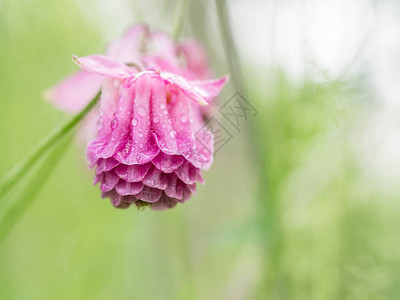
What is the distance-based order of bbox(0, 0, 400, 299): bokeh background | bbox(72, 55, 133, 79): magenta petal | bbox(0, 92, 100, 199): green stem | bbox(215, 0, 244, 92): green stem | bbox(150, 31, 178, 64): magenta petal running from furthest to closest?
bbox(0, 0, 400, 299): bokeh background
bbox(150, 31, 178, 64): magenta petal
bbox(215, 0, 244, 92): green stem
bbox(72, 55, 133, 79): magenta petal
bbox(0, 92, 100, 199): green stem

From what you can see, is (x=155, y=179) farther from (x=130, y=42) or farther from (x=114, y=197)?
(x=130, y=42)

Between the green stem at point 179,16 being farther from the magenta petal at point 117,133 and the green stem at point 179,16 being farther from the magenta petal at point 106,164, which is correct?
the magenta petal at point 106,164

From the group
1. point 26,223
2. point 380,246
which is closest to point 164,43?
point 380,246

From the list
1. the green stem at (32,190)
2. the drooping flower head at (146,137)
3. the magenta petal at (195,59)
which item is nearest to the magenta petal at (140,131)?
the drooping flower head at (146,137)

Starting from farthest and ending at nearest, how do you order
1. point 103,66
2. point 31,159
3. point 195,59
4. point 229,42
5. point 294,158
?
1. point 294,158
2. point 195,59
3. point 229,42
4. point 103,66
5. point 31,159

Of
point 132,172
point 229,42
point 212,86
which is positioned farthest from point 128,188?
point 229,42

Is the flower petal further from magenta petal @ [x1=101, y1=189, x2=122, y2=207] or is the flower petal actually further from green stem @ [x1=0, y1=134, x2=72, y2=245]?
magenta petal @ [x1=101, y1=189, x2=122, y2=207]

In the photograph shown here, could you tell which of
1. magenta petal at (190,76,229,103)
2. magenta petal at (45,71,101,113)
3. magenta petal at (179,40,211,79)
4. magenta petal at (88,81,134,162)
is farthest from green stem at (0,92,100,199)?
magenta petal at (179,40,211,79)
